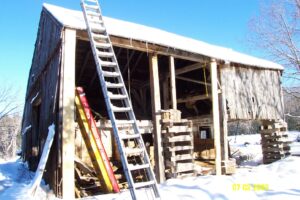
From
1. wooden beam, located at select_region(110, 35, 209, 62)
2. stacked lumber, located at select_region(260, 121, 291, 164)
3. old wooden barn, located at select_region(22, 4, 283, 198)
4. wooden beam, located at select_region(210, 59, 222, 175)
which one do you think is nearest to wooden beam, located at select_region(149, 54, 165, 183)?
old wooden barn, located at select_region(22, 4, 283, 198)

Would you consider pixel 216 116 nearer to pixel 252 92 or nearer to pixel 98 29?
pixel 252 92

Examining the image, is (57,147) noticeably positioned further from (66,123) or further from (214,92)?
(214,92)

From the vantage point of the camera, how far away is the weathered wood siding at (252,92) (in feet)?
39.8

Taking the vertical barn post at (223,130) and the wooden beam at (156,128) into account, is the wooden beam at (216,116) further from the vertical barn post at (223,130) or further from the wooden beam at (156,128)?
the wooden beam at (156,128)

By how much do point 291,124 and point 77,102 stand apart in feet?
195

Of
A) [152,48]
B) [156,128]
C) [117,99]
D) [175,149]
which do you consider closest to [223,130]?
[175,149]

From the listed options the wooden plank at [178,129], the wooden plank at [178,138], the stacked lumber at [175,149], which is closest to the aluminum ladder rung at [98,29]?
the stacked lumber at [175,149]

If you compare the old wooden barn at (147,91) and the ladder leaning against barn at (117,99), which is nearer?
the ladder leaning against barn at (117,99)

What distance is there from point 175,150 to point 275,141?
8.33m

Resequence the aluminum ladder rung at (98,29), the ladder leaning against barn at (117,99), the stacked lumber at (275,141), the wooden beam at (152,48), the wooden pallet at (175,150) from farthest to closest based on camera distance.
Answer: the stacked lumber at (275,141) < the wooden pallet at (175,150) < the wooden beam at (152,48) < the aluminum ladder rung at (98,29) < the ladder leaning against barn at (117,99)

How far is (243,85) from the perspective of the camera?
1296cm

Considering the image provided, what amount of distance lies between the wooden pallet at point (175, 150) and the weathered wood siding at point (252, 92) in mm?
3474

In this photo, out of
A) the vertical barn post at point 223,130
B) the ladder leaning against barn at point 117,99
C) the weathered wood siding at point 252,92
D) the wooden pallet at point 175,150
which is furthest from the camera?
the weathered wood siding at point 252,92

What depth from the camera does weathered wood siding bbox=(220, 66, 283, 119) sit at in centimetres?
1214
